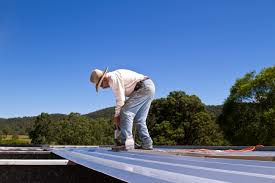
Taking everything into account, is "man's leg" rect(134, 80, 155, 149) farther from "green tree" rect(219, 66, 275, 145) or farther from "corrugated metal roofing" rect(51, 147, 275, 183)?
"green tree" rect(219, 66, 275, 145)

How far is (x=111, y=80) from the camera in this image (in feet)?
17.4

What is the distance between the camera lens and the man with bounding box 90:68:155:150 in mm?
5312

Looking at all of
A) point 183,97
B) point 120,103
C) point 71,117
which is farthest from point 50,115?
point 120,103

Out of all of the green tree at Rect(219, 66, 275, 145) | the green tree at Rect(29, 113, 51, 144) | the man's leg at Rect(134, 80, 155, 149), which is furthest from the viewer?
the green tree at Rect(29, 113, 51, 144)

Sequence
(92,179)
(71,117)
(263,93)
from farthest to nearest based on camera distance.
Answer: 1. (71,117)
2. (263,93)
3. (92,179)

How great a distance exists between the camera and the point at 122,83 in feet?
17.8

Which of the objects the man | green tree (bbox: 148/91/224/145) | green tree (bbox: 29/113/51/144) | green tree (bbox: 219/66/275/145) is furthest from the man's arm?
green tree (bbox: 29/113/51/144)

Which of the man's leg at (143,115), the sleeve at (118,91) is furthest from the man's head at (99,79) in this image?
the man's leg at (143,115)

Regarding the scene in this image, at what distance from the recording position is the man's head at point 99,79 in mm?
5348

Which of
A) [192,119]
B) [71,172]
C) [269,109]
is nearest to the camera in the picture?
[71,172]

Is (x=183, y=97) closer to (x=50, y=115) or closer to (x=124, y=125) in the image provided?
(x=50, y=115)

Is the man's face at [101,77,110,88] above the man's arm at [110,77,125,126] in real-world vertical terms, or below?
above

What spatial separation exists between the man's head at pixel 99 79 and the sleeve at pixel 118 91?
11 centimetres

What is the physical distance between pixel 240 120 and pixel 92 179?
31611mm
